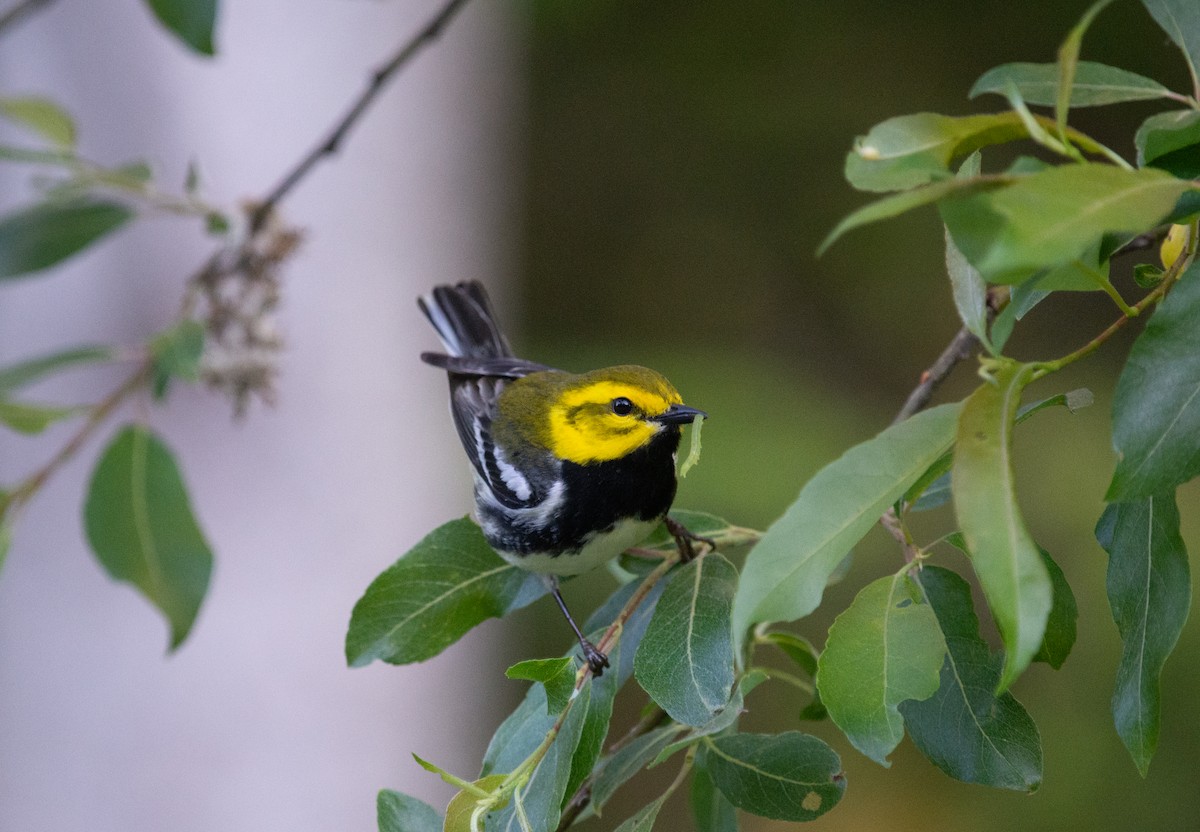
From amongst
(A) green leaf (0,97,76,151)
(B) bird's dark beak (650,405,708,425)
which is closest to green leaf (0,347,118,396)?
(A) green leaf (0,97,76,151)

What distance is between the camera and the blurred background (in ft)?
8.07

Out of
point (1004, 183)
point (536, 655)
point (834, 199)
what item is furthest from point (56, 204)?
point (834, 199)

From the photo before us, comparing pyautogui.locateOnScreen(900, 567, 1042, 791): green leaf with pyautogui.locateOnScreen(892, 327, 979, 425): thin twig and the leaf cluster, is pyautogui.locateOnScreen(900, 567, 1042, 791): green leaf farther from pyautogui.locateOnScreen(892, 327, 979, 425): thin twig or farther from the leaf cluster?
pyautogui.locateOnScreen(892, 327, 979, 425): thin twig

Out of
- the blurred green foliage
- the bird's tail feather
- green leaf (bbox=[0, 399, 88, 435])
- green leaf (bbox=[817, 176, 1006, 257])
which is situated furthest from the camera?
the blurred green foliage

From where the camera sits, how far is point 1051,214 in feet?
1.49

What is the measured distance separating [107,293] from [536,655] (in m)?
1.63

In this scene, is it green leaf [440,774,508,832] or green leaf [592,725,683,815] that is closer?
green leaf [440,774,508,832]

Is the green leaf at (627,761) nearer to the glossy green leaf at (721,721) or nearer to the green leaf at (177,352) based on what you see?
the glossy green leaf at (721,721)

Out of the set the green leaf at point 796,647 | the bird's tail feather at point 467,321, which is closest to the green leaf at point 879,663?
the green leaf at point 796,647

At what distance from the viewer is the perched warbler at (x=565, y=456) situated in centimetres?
108

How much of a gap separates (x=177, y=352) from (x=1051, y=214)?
957mm

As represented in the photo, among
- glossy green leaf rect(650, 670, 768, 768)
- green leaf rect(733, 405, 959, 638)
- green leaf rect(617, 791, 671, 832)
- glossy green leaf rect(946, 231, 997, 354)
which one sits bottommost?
green leaf rect(617, 791, 671, 832)

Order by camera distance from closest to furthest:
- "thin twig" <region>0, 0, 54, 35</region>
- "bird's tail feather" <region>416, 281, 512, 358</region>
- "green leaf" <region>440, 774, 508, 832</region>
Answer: "green leaf" <region>440, 774, 508, 832</region> → "thin twig" <region>0, 0, 54, 35</region> → "bird's tail feather" <region>416, 281, 512, 358</region>

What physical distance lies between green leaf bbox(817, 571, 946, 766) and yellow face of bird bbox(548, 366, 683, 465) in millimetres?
574
